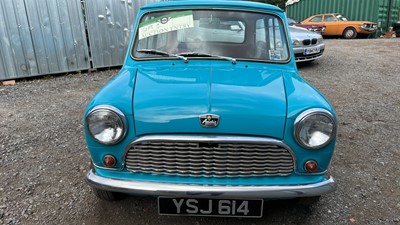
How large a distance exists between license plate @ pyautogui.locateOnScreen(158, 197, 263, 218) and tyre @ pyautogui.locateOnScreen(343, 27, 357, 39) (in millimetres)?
16167

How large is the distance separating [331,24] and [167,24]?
15.2 m

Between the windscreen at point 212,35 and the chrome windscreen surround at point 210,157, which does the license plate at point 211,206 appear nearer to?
the chrome windscreen surround at point 210,157

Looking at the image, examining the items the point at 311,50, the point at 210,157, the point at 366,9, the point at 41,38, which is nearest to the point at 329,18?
the point at 366,9

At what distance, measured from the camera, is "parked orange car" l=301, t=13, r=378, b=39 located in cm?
1569

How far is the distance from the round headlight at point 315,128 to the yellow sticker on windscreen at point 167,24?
1474 millimetres

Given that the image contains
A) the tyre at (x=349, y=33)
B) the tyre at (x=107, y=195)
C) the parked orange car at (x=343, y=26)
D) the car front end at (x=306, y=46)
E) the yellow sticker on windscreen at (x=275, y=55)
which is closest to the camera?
the tyre at (x=107, y=195)

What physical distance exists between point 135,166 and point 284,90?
1161 millimetres

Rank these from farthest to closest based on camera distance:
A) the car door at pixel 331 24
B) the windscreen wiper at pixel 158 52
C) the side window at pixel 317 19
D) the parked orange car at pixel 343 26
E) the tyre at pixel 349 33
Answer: the side window at pixel 317 19 < the car door at pixel 331 24 < the tyre at pixel 349 33 < the parked orange car at pixel 343 26 < the windscreen wiper at pixel 158 52

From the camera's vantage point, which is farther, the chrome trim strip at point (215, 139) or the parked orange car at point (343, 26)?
the parked orange car at point (343, 26)

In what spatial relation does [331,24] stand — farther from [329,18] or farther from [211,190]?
[211,190]

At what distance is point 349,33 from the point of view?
52.7ft

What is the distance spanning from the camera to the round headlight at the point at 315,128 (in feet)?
6.78

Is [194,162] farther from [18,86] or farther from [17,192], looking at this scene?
[18,86]

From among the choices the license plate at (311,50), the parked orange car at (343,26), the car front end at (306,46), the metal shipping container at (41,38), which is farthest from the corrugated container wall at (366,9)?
the metal shipping container at (41,38)
